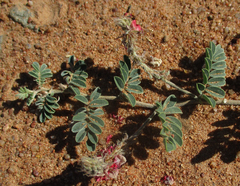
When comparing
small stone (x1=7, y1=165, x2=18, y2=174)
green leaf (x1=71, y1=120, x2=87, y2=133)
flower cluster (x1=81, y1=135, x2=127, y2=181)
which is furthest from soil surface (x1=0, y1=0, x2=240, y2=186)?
green leaf (x1=71, y1=120, x2=87, y2=133)

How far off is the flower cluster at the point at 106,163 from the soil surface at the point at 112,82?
21cm

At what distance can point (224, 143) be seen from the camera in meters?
2.78

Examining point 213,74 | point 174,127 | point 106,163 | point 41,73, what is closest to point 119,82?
point 174,127

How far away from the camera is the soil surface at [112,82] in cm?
275

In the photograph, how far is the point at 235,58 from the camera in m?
2.94

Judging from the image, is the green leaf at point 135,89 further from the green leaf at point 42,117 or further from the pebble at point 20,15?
the pebble at point 20,15

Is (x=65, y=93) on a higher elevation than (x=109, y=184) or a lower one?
higher

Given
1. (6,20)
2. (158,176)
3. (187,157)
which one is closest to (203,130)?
(187,157)

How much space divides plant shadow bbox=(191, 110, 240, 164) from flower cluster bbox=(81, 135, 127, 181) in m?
0.99

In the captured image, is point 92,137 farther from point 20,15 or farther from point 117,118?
point 20,15

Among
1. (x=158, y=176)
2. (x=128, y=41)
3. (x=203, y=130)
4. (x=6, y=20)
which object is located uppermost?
(x=128, y=41)

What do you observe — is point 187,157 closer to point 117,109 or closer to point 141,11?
point 117,109

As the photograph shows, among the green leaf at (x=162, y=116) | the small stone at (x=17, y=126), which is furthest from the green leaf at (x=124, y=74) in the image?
the small stone at (x=17, y=126)

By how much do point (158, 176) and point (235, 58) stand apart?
76.0 inches
